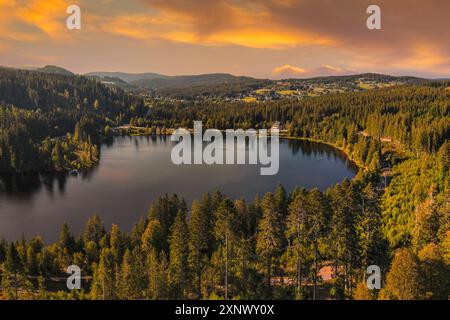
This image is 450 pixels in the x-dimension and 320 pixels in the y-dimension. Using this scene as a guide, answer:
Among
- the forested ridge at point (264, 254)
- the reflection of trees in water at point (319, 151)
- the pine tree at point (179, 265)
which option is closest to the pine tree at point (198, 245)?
the forested ridge at point (264, 254)

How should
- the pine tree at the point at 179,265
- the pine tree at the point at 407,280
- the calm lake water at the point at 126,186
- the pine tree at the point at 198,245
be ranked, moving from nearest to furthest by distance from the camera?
the pine tree at the point at 407,280 → the pine tree at the point at 179,265 → the pine tree at the point at 198,245 → the calm lake water at the point at 126,186

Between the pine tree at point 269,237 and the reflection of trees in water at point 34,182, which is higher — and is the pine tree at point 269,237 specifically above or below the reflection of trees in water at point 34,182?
above

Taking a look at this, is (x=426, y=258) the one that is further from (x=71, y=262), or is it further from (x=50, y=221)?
(x=50, y=221)

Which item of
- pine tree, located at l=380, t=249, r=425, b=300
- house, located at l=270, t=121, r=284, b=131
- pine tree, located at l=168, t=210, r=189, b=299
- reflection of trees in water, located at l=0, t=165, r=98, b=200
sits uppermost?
house, located at l=270, t=121, r=284, b=131

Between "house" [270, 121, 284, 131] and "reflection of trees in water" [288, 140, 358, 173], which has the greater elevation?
"house" [270, 121, 284, 131]

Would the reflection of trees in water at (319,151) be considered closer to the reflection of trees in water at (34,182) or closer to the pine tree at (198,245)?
the pine tree at (198,245)

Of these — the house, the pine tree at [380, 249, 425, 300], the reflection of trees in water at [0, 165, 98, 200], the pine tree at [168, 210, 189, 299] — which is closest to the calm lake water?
the reflection of trees in water at [0, 165, 98, 200]

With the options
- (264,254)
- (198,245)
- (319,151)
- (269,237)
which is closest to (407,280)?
(269,237)

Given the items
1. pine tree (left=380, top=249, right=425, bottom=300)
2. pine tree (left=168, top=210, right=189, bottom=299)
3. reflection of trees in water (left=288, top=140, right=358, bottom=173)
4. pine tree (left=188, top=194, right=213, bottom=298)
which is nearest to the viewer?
pine tree (left=380, top=249, right=425, bottom=300)

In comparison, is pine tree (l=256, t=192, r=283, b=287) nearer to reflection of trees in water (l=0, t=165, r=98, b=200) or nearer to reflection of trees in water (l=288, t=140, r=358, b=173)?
reflection of trees in water (l=0, t=165, r=98, b=200)
